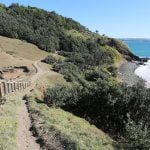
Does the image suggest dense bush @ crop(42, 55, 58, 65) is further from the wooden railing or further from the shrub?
Answer: the shrub

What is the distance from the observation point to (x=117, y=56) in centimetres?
13912

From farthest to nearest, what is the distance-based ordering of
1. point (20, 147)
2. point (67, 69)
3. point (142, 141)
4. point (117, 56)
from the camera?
point (117, 56)
point (67, 69)
point (142, 141)
point (20, 147)

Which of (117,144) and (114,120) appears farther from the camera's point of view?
(114,120)

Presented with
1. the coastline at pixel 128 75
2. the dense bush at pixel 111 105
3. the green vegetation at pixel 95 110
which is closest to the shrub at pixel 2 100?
the green vegetation at pixel 95 110

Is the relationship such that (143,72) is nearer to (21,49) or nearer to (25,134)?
(21,49)

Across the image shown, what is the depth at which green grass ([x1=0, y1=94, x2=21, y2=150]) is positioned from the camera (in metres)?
22.7

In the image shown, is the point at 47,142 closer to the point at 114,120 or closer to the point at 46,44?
the point at 114,120

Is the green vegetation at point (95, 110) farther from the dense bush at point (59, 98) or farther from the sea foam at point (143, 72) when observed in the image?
the sea foam at point (143, 72)

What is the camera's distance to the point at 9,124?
87.8 ft

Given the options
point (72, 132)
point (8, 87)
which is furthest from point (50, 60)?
point (72, 132)

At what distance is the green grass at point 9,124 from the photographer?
893 inches

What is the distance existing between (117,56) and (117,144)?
112 metres

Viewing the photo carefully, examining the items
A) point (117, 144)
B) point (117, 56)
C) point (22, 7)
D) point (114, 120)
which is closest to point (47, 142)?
point (117, 144)

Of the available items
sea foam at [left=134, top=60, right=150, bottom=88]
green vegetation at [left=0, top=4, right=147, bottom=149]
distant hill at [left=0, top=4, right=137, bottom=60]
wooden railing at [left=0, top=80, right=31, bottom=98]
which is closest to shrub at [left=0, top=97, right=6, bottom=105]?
wooden railing at [left=0, top=80, right=31, bottom=98]
